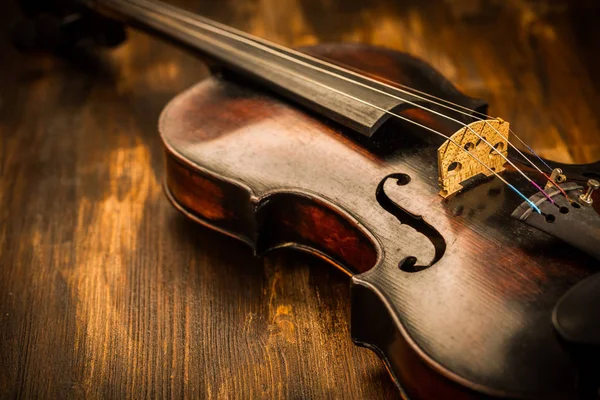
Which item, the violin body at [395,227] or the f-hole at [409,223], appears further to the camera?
the f-hole at [409,223]

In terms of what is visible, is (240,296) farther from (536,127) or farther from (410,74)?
(536,127)

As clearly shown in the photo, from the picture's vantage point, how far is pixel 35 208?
5.33 ft

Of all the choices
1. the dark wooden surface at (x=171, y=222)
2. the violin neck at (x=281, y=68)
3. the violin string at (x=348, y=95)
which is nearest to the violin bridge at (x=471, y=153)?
the violin string at (x=348, y=95)

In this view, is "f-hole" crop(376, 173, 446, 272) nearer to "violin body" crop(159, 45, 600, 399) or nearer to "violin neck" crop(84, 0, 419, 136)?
"violin body" crop(159, 45, 600, 399)

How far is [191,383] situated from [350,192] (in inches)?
19.9

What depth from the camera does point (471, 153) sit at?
1126 mm

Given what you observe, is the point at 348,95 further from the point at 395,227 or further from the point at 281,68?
the point at 395,227

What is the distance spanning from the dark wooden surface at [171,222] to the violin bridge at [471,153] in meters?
0.40

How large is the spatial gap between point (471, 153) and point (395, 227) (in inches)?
8.0

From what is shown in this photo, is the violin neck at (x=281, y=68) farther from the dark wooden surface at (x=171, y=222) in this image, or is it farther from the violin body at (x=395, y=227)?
the dark wooden surface at (x=171, y=222)

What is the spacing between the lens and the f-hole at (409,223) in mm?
1047

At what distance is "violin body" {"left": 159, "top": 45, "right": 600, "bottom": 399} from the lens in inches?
35.8

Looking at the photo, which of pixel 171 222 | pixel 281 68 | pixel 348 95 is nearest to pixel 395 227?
pixel 348 95

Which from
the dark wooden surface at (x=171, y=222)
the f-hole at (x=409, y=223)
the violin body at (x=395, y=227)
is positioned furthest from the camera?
the dark wooden surface at (x=171, y=222)
